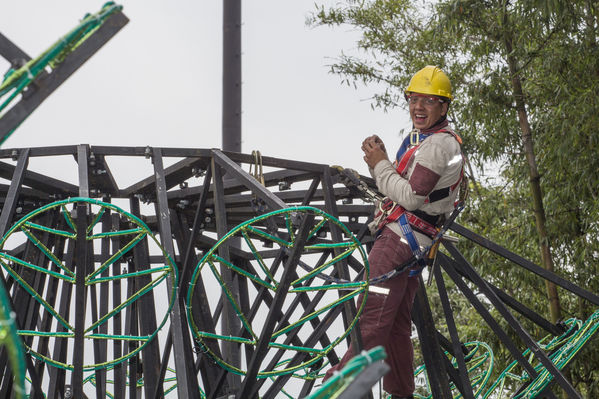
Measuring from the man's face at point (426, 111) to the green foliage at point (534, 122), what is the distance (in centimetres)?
412

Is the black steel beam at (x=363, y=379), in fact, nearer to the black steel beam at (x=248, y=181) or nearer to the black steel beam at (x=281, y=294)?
the black steel beam at (x=281, y=294)

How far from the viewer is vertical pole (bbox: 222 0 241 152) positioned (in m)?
9.45

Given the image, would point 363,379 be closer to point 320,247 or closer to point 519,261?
point 320,247

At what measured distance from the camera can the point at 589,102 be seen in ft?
31.2

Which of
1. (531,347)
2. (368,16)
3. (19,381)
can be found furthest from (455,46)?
(19,381)

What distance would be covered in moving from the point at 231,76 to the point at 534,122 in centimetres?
389

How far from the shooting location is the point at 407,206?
16.3 feet

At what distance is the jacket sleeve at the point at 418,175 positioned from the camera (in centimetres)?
491

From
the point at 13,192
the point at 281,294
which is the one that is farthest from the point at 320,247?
the point at 13,192

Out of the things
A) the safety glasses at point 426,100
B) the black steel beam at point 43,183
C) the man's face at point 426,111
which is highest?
the black steel beam at point 43,183

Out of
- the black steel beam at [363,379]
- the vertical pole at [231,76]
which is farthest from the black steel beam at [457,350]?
the black steel beam at [363,379]

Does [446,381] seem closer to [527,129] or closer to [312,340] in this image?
[312,340]

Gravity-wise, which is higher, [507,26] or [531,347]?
[507,26]

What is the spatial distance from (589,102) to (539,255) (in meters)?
2.76
